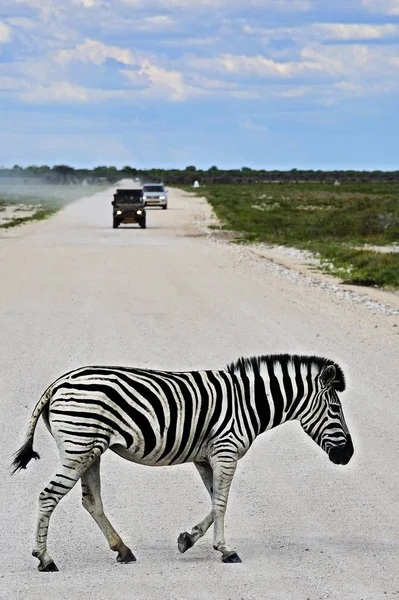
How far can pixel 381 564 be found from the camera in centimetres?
660

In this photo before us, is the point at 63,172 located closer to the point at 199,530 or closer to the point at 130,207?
the point at 130,207

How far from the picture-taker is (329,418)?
6.72 m

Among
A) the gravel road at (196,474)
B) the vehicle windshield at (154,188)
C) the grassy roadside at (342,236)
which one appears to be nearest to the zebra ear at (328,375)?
the gravel road at (196,474)

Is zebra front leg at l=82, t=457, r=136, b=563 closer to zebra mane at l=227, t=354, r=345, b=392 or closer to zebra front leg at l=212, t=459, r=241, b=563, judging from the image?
zebra front leg at l=212, t=459, r=241, b=563

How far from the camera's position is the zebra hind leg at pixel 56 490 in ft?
20.4

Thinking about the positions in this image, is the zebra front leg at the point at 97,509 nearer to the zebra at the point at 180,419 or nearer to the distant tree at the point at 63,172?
the zebra at the point at 180,419

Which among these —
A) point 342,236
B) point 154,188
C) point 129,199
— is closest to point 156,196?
point 154,188

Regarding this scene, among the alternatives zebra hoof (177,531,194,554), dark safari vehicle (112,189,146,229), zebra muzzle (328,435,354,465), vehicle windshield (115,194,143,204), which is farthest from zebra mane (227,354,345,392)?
vehicle windshield (115,194,143,204)

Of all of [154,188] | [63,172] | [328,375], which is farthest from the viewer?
[63,172]

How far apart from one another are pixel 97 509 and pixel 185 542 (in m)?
0.56

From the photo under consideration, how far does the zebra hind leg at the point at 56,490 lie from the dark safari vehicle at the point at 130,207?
1631 inches

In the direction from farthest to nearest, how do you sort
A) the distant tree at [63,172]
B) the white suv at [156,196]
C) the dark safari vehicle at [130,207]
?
the distant tree at [63,172]
the white suv at [156,196]
the dark safari vehicle at [130,207]

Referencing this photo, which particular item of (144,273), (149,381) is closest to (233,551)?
(149,381)

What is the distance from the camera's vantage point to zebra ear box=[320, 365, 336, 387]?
666 cm
